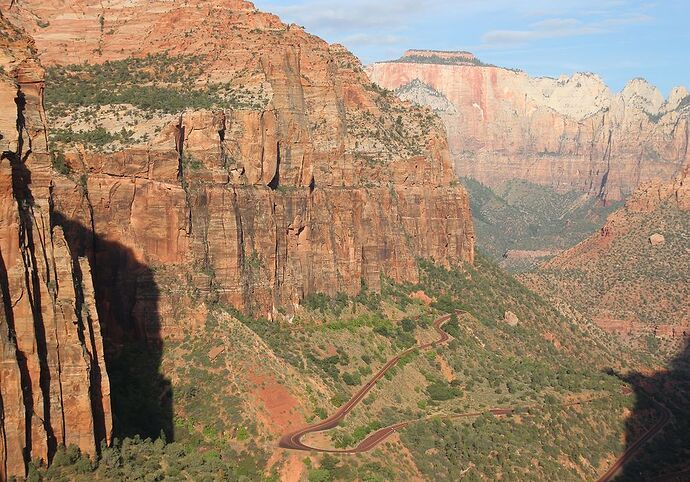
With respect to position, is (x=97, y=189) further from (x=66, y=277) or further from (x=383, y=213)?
(x=383, y=213)

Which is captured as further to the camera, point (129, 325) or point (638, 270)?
point (638, 270)

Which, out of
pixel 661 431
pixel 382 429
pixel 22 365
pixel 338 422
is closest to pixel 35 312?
pixel 22 365

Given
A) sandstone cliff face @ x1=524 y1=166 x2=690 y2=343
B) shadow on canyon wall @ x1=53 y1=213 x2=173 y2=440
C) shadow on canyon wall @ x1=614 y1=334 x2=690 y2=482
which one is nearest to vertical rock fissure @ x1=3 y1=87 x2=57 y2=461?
shadow on canyon wall @ x1=53 y1=213 x2=173 y2=440

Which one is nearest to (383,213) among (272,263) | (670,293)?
(272,263)

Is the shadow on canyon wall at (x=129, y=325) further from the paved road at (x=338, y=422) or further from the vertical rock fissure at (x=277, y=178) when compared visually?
the vertical rock fissure at (x=277, y=178)

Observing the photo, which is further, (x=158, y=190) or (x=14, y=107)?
(x=158, y=190)

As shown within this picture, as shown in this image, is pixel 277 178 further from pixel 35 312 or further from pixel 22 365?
pixel 22 365

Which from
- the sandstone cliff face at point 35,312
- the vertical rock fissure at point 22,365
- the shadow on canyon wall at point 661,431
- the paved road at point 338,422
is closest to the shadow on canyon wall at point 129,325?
the paved road at point 338,422
